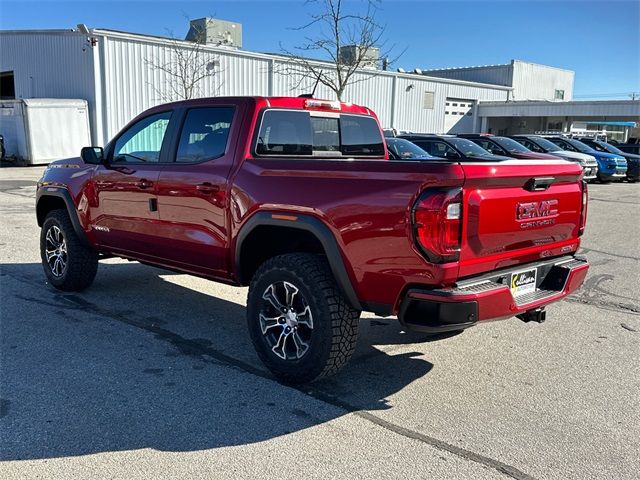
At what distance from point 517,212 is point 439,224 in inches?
27.9

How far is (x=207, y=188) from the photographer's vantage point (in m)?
4.56

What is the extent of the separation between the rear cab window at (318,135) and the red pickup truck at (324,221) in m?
0.01

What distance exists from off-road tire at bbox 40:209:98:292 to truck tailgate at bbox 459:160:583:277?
4148 mm

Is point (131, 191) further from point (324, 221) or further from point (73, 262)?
point (324, 221)

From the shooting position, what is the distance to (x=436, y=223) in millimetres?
3275

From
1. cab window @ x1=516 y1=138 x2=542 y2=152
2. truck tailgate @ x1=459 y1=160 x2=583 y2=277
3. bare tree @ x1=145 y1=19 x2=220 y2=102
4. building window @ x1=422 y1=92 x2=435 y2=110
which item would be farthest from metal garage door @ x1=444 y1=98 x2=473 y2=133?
truck tailgate @ x1=459 y1=160 x2=583 y2=277

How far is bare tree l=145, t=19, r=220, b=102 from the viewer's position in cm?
2453

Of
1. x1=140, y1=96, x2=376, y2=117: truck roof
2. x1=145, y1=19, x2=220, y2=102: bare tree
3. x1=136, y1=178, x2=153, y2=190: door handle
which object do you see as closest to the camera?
x1=140, y1=96, x2=376, y2=117: truck roof

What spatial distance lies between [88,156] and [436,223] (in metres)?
3.85

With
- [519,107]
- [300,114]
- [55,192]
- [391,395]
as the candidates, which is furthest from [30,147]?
[519,107]

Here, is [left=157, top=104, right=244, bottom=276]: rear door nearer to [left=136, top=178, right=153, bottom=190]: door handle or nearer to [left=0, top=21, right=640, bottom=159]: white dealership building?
[left=136, top=178, right=153, bottom=190]: door handle

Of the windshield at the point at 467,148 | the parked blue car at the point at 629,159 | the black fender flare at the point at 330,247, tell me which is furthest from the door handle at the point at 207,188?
the parked blue car at the point at 629,159

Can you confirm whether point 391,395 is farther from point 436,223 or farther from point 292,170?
point 292,170

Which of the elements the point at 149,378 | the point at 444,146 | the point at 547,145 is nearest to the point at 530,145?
the point at 547,145
